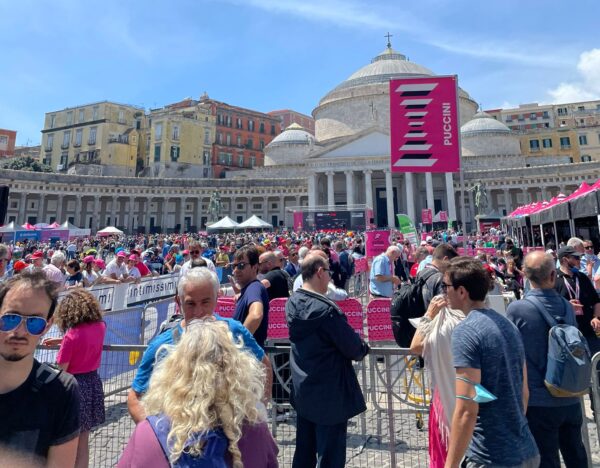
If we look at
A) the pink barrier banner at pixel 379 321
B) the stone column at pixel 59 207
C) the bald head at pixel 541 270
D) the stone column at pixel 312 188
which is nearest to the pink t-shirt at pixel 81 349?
the pink barrier banner at pixel 379 321

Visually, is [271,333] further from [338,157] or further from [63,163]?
[63,163]

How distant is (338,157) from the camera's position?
157ft

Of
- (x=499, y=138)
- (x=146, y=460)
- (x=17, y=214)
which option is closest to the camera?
(x=146, y=460)

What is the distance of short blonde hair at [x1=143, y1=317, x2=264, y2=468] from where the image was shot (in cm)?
144

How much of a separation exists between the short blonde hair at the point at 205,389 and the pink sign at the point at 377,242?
37.4 feet

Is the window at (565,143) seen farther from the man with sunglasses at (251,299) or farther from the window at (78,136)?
the window at (78,136)

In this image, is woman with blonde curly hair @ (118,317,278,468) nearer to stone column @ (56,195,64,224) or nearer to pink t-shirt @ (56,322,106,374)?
pink t-shirt @ (56,322,106,374)

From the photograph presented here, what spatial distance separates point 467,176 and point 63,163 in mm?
56165

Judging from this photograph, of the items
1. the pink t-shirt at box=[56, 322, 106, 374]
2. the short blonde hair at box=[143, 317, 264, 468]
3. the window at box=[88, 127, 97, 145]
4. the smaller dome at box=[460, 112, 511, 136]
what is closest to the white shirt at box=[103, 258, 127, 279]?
the pink t-shirt at box=[56, 322, 106, 374]

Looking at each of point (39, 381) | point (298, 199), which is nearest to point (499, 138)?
point (298, 199)

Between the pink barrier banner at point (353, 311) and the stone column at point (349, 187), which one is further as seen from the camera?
the stone column at point (349, 187)

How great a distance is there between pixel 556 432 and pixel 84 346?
3.75 meters

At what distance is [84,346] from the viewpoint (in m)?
3.46

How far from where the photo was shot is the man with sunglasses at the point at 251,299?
3.53 m
